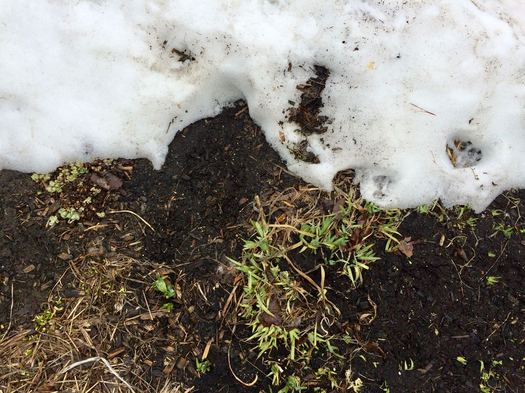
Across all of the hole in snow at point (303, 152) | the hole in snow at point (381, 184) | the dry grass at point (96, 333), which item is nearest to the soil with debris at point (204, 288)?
the dry grass at point (96, 333)

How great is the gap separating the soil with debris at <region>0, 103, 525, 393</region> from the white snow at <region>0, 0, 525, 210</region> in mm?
142

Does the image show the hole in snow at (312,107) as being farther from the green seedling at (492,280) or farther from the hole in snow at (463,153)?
the green seedling at (492,280)

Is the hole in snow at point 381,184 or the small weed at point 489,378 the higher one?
the hole in snow at point 381,184

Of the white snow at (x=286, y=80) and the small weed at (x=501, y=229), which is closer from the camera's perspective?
the white snow at (x=286, y=80)

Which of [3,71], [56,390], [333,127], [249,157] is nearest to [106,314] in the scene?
[56,390]

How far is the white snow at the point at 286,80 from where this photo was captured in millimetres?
2777

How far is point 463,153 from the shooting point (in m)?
2.91

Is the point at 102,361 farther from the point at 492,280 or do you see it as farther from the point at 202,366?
the point at 492,280

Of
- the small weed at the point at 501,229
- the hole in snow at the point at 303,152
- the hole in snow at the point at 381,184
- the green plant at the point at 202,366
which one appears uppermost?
the hole in snow at the point at 303,152

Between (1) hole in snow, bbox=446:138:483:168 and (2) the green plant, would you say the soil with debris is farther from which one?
(1) hole in snow, bbox=446:138:483:168

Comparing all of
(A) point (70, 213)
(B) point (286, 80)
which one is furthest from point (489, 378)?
(A) point (70, 213)

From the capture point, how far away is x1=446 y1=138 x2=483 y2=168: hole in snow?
2.89m

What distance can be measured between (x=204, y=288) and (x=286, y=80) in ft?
3.88

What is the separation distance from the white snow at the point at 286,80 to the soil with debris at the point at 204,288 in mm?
142
